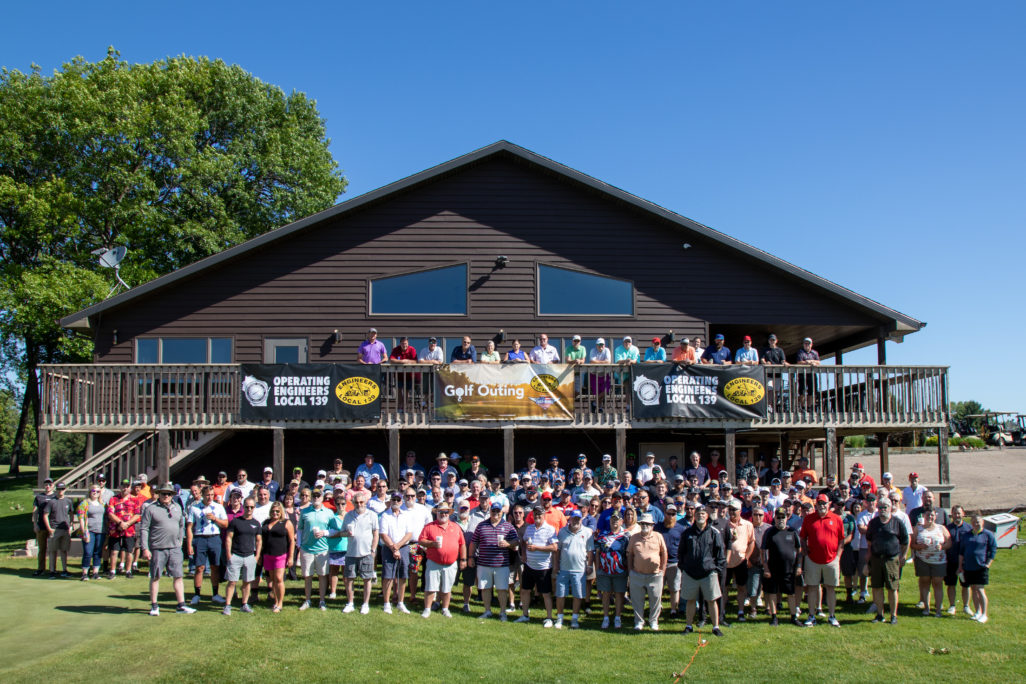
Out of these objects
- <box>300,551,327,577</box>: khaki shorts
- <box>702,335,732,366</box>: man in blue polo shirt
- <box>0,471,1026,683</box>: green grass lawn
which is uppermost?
<box>702,335,732,366</box>: man in blue polo shirt

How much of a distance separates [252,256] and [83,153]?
18.8 m

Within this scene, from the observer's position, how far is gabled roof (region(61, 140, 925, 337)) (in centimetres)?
1911

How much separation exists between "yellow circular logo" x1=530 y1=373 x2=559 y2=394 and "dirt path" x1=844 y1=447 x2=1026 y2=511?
35.7ft

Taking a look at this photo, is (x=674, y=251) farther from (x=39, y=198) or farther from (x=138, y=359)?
(x=39, y=198)

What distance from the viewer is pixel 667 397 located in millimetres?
17234

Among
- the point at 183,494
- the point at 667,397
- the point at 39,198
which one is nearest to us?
the point at 183,494

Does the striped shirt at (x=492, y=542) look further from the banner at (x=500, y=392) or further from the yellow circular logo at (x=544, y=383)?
the yellow circular logo at (x=544, y=383)

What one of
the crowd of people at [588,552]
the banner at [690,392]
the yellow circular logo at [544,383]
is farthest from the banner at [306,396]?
the banner at [690,392]

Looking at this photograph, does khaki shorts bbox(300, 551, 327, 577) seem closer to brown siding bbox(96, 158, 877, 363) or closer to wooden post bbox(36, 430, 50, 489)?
wooden post bbox(36, 430, 50, 489)

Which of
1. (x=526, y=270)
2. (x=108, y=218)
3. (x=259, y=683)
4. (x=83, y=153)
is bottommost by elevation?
(x=259, y=683)

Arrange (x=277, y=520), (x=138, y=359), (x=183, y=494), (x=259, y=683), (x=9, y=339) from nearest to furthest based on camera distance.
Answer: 1. (x=259, y=683)
2. (x=277, y=520)
3. (x=183, y=494)
4. (x=138, y=359)
5. (x=9, y=339)

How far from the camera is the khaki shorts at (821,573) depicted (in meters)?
11.5

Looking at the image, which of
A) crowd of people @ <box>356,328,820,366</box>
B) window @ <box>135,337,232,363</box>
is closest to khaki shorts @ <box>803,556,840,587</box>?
crowd of people @ <box>356,328,820,366</box>

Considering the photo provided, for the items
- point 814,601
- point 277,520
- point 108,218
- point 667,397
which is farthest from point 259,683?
point 108,218
